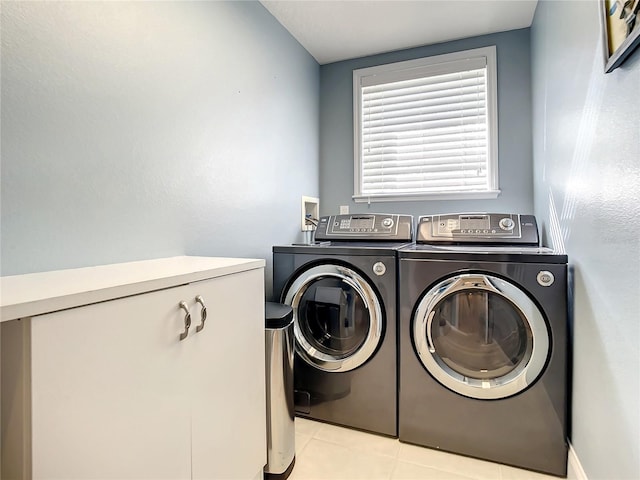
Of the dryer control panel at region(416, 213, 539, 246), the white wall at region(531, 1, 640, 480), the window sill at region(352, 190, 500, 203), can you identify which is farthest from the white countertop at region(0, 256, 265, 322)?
the window sill at region(352, 190, 500, 203)

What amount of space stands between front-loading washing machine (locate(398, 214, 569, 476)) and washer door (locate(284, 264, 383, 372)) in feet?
0.52

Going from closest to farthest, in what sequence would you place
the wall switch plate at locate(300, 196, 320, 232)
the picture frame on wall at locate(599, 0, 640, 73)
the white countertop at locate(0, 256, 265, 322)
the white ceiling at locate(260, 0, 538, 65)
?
the white countertop at locate(0, 256, 265, 322), the picture frame on wall at locate(599, 0, 640, 73), the white ceiling at locate(260, 0, 538, 65), the wall switch plate at locate(300, 196, 320, 232)

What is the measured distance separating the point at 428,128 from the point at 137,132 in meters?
1.99

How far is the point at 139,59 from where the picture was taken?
48.8 inches

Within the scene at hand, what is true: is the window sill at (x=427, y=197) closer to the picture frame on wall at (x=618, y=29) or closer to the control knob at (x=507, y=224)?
the control knob at (x=507, y=224)

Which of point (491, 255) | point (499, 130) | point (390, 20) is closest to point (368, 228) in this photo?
point (491, 255)

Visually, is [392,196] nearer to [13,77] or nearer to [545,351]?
[545,351]

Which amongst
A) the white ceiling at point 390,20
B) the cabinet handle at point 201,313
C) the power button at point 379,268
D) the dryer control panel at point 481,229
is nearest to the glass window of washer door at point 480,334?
the power button at point 379,268

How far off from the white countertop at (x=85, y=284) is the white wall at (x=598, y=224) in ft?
3.64

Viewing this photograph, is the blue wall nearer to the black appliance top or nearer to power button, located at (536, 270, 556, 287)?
the black appliance top

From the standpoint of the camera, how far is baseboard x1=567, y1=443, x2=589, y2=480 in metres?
1.24

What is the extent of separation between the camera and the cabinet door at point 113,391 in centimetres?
61

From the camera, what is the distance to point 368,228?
2.17 metres

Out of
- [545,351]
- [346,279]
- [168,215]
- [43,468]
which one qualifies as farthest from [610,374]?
[168,215]
